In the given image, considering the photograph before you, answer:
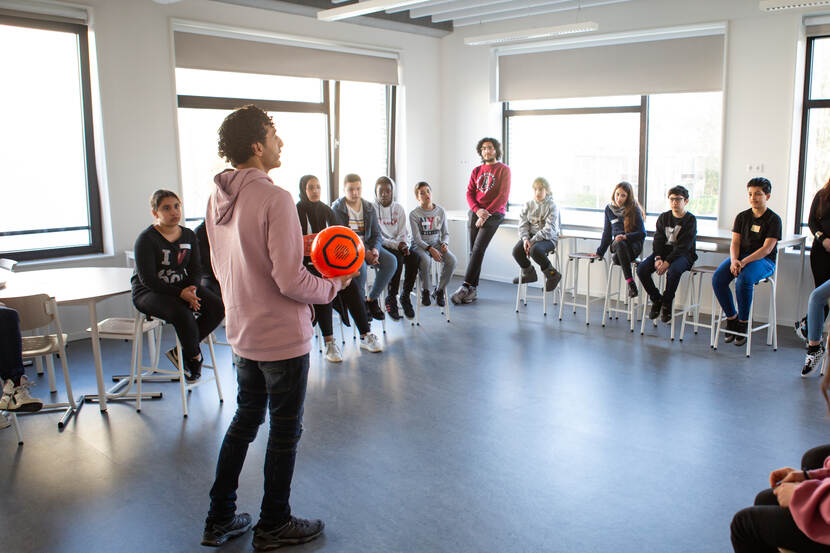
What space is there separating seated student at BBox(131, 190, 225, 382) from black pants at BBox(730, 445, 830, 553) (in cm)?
317

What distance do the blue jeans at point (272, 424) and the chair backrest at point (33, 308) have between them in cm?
173

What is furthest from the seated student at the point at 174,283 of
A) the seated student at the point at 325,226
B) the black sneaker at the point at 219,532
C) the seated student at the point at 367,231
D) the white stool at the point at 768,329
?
the white stool at the point at 768,329

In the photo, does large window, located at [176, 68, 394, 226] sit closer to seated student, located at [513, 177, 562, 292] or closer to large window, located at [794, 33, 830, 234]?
seated student, located at [513, 177, 562, 292]

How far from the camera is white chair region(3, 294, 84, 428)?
144 inches

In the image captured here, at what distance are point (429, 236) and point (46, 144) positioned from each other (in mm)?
3309

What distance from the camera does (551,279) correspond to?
641 cm

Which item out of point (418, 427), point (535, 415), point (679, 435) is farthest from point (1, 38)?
point (679, 435)

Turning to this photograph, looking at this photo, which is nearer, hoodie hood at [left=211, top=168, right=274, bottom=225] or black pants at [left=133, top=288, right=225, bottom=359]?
hoodie hood at [left=211, top=168, right=274, bottom=225]

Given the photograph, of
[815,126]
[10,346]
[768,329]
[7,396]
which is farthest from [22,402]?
[815,126]

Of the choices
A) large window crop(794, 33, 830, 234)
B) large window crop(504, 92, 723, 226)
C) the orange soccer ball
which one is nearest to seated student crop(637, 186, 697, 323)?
large window crop(504, 92, 723, 226)

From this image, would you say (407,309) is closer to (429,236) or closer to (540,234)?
(429,236)

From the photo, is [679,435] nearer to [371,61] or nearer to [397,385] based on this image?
[397,385]

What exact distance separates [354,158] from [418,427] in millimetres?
4471

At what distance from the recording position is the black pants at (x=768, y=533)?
180 cm
